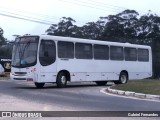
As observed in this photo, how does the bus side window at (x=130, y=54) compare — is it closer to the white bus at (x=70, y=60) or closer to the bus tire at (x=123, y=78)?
the white bus at (x=70, y=60)

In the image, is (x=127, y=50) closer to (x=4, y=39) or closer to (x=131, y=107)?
(x=131, y=107)

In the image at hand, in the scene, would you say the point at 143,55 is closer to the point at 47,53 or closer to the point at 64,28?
the point at 47,53

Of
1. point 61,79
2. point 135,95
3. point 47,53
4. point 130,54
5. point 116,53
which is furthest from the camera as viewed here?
point 130,54

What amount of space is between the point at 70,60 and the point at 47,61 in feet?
6.74

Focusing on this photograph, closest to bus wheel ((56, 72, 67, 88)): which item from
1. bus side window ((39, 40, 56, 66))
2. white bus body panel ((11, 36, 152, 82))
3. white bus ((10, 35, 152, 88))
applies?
white bus ((10, 35, 152, 88))

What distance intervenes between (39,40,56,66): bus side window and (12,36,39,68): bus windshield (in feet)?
1.17

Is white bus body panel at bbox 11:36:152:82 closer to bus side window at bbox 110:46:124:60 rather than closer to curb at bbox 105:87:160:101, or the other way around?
bus side window at bbox 110:46:124:60

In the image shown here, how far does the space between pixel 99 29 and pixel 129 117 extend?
2495 inches

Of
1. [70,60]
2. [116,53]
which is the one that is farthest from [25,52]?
[116,53]

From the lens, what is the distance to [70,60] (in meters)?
Answer: 25.3

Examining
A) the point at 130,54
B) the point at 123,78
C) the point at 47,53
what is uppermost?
the point at 130,54

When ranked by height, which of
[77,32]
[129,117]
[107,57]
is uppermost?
[77,32]

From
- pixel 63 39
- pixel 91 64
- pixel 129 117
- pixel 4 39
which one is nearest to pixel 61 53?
pixel 63 39

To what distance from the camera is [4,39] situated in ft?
311
